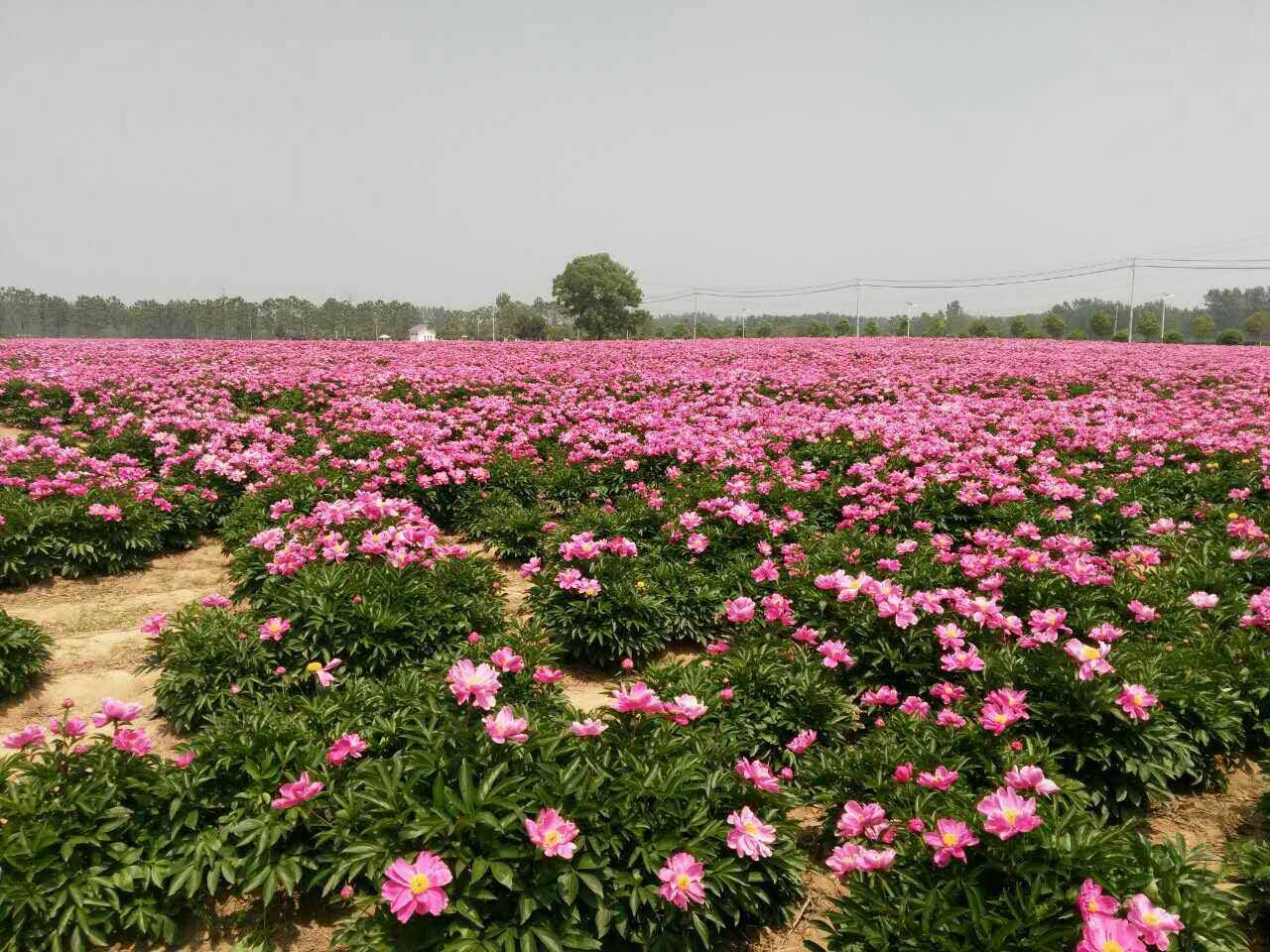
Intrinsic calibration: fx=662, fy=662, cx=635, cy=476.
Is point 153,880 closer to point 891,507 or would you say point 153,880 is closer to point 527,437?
point 891,507

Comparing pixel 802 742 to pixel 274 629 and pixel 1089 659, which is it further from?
pixel 274 629

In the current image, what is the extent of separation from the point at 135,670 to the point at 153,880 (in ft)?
7.97

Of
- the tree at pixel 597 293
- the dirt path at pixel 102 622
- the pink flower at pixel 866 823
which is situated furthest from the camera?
the tree at pixel 597 293

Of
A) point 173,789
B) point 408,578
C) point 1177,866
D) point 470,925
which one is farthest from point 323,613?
point 1177,866

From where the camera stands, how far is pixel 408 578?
498 centimetres

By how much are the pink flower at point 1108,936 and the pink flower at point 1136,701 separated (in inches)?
57.4

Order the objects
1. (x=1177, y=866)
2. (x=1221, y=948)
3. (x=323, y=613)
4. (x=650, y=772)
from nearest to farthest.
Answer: (x=1221, y=948)
(x=1177, y=866)
(x=650, y=772)
(x=323, y=613)

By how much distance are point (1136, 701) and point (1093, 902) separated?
1.41m

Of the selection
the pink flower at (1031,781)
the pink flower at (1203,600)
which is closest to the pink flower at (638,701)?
the pink flower at (1031,781)

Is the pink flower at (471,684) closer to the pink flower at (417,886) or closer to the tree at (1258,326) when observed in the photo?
the pink flower at (417,886)

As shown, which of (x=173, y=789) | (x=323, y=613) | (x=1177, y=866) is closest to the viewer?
(x=1177, y=866)

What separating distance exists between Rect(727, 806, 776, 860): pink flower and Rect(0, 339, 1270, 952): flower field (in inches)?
0.7

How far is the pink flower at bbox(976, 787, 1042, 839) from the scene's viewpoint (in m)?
2.30

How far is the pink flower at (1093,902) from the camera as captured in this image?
2.11 meters
